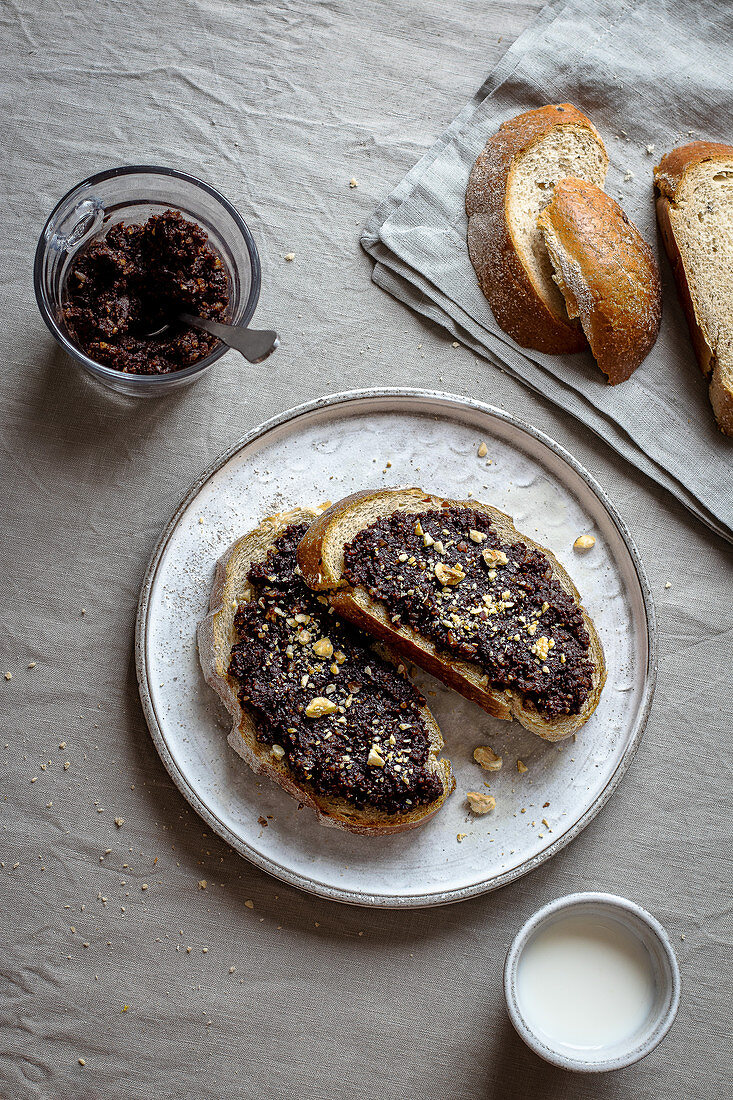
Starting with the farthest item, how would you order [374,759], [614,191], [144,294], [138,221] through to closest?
[614,191] → [138,221] → [144,294] → [374,759]

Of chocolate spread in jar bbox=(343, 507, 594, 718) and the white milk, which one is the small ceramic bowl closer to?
the white milk

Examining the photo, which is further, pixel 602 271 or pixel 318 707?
pixel 602 271

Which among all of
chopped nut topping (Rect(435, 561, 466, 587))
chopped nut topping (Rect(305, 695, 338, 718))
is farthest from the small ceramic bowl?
chopped nut topping (Rect(435, 561, 466, 587))

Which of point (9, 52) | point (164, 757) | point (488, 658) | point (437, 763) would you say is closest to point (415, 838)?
point (437, 763)

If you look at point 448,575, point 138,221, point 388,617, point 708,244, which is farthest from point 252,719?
point 708,244

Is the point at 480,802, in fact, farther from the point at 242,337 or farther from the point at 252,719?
the point at 242,337

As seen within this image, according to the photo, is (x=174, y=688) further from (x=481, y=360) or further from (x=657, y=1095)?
(x=657, y=1095)
